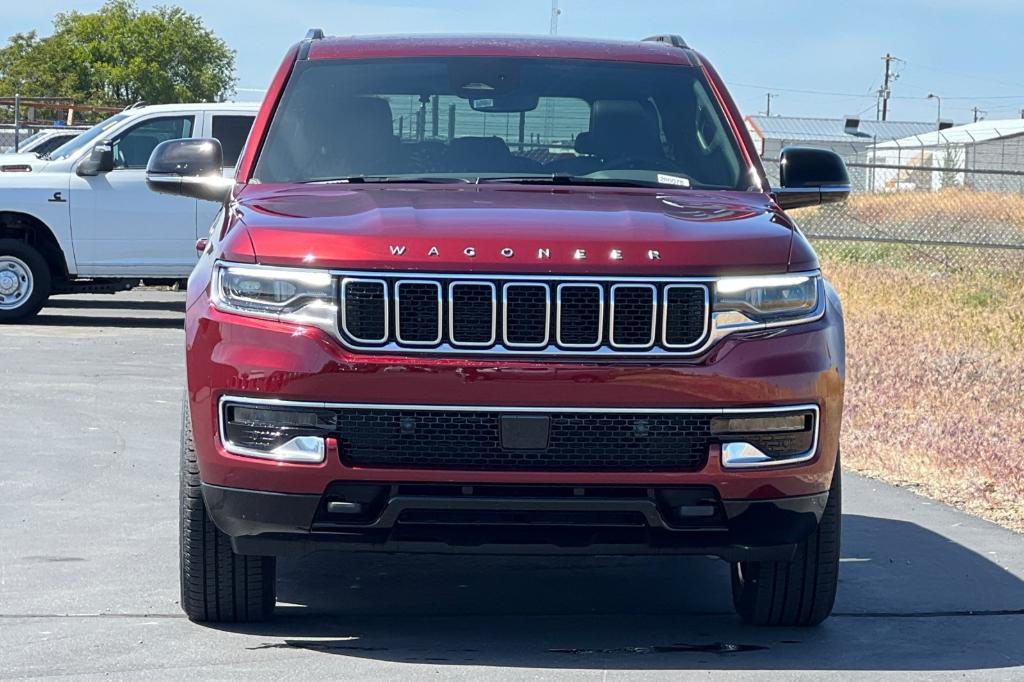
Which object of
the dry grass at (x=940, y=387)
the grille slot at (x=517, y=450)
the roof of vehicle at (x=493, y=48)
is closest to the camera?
the grille slot at (x=517, y=450)

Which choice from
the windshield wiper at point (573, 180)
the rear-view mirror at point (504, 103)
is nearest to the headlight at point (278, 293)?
the windshield wiper at point (573, 180)

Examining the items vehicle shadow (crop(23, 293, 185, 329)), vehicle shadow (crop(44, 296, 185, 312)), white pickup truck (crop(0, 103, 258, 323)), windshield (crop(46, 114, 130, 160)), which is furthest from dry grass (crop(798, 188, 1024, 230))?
windshield (crop(46, 114, 130, 160))

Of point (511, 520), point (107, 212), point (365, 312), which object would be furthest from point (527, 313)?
point (107, 212)

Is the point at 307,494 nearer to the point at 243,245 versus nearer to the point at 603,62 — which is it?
the point at 243,245

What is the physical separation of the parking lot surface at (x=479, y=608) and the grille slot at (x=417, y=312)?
938 mm

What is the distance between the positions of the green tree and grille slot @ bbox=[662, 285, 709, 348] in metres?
95.6

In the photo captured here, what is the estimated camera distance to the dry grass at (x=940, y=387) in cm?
821

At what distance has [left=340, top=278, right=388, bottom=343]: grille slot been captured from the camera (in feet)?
14.8

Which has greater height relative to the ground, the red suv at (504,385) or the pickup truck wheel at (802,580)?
the red suv at (504,385)

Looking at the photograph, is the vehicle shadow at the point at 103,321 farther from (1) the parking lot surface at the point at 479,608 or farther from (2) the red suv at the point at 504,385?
(2) the red suv at the point at 504,385

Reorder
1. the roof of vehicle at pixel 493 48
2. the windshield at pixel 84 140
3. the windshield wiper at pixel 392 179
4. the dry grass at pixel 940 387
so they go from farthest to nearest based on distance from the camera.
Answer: the windshield at pixel 84 140 < the dry grass at pixel 940 387 < the roof of vehicle at pixel 493 48 < the windshield wiper at pixel 392 179

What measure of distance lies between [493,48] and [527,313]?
2.03 metres

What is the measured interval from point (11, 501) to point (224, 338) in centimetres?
304

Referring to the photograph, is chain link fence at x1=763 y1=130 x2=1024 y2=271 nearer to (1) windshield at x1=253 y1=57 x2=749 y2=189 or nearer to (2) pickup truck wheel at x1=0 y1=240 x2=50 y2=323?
(2) pickup truck wheel at x1=0 y1=240 x2=50 y2=323
